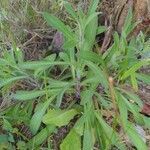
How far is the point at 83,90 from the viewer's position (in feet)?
6.91

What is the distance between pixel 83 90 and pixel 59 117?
20cm

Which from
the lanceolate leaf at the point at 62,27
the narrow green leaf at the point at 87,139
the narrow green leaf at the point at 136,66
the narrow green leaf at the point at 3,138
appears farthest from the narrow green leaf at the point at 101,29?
the narrow green leaf at the point at 3,138

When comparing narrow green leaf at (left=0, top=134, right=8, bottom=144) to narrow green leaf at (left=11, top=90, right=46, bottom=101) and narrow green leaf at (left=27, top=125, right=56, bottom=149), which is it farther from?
narrow green leaf at (left=11, top=90, right=46, bottom=101)

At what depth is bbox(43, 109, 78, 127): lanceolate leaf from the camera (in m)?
2.02

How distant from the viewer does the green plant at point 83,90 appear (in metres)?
1.97

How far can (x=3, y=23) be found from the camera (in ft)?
7.88

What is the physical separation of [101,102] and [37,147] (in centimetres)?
42

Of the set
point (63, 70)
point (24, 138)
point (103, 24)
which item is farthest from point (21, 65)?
point (103, 24)

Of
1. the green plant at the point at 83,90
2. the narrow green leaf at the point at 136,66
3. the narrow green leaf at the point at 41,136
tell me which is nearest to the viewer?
the narrow green leaf at the point at 136,66

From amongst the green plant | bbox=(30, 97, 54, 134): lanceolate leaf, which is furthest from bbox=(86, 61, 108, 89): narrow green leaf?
bbox=(30, 97, 54, 134): lanceolate leaf

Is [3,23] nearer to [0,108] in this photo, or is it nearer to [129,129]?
[0,108]

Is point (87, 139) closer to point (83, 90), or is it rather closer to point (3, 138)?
point (83, 90)

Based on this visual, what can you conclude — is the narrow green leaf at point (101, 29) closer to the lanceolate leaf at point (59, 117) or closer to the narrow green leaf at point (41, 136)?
the lanceolate leaf at point (59, 117)

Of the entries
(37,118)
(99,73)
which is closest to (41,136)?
(37,118)
